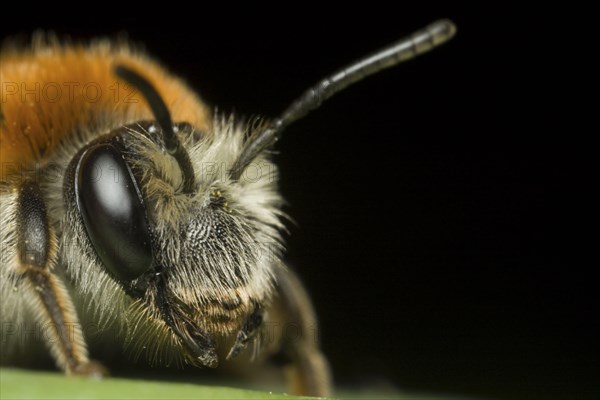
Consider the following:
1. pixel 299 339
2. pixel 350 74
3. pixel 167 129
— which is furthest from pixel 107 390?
pixel 299 339

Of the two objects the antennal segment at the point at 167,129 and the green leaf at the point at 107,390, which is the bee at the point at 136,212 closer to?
the antennal segment at the point at 167,129

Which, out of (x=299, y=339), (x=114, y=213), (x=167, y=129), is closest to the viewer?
(x=114, y=213)

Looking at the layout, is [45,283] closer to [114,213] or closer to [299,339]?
[114,213]

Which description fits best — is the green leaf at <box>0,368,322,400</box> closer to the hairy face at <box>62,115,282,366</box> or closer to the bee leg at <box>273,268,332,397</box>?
the hairy face at <box>62,115,282,366</box>

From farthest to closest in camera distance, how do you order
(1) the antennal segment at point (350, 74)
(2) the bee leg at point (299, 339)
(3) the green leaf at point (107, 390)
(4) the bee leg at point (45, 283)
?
(2) the bee leg at point (299, 339)
(1) the antennal segment at point (350, 74)
(4) the bee leg at point (45, 283)
(3) the green leaf at point (107, 390)

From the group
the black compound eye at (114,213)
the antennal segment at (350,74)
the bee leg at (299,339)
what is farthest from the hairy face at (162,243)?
the bee leg at (299,339)

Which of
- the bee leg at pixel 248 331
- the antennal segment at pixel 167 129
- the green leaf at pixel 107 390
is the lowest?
the green leaf at pixel 107 390
